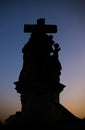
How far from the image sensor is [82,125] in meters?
31.8

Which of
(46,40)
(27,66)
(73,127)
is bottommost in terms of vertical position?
(73,127)

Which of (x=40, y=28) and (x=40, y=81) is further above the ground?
(x=40, y=28)

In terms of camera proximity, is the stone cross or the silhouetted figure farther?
the stone cross

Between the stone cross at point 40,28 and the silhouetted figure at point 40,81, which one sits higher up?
the stone cross at point 40,28

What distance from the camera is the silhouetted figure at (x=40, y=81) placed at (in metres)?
30.3

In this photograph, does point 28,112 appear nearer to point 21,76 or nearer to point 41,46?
point 21,76

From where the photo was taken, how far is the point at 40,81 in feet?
100

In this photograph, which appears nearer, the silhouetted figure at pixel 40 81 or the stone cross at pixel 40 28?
the silhouetted figure at pixel 40 81

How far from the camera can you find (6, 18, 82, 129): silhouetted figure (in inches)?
1194

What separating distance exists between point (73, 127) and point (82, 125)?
3.50 ft

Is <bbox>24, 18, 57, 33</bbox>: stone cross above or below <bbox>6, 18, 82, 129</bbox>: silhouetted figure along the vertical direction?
above

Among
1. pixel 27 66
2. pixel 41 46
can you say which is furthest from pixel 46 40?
pixel 27 66

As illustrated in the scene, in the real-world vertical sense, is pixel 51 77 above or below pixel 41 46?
below

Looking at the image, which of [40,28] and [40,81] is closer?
[40,81]
